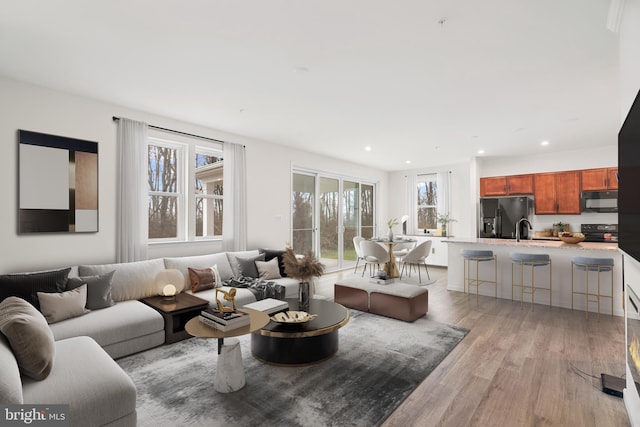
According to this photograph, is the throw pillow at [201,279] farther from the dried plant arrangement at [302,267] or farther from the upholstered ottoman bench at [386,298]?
the upholstered ottoman bench at [386,298]

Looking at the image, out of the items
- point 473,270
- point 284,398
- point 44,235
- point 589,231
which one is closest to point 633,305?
point 284,398

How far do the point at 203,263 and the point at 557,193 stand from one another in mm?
6989

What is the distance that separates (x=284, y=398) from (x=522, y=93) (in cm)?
392

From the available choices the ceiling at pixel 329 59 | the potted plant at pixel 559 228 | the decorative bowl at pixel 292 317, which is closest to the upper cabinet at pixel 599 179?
the potted plant at pixel 559 228

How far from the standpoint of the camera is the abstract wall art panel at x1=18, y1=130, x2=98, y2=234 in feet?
10.7

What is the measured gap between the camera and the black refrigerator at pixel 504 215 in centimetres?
680

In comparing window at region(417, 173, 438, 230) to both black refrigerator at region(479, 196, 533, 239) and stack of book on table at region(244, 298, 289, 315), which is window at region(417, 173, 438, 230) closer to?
black refrigerator at region(479, 196, 533, 239)

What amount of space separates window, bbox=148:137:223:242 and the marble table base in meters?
2.63

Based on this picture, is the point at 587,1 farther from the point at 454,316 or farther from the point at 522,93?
the point at 454,316

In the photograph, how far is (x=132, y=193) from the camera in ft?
13.0

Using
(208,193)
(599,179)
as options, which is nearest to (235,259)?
(208,193)

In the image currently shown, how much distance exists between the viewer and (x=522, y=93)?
353cm

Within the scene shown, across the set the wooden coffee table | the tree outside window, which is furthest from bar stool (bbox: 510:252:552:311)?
the tree outside window

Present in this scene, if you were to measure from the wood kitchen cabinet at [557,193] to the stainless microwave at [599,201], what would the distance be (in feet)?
0.32
